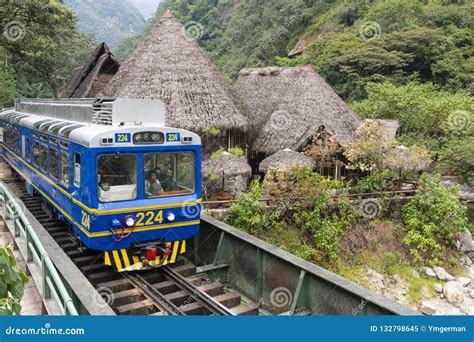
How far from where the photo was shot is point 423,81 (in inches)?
1427

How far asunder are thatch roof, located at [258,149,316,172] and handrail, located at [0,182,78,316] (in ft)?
35.0

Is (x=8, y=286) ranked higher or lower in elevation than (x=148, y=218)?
higher

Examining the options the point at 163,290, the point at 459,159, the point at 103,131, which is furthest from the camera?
the point at 459,159

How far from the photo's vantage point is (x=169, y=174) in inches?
336

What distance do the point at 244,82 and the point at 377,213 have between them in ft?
47.9

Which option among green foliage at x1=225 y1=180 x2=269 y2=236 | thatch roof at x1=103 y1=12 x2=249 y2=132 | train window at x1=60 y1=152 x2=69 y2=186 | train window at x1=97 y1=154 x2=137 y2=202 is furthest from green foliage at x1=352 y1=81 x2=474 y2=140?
train window at x1=60 y1=152 x2=69 y2=186

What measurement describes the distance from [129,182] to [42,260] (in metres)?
2.09

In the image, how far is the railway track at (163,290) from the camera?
7.39 metres

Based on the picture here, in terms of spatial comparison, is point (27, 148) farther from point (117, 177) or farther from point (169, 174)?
point (169, 174)

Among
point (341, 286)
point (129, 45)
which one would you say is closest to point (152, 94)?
point (341, 286)

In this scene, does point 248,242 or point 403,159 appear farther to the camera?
point 403,159

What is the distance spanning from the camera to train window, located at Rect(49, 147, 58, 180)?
385 inches

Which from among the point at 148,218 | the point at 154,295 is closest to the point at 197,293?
the point at 154,295

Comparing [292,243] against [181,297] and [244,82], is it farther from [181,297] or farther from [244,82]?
[244,82]
